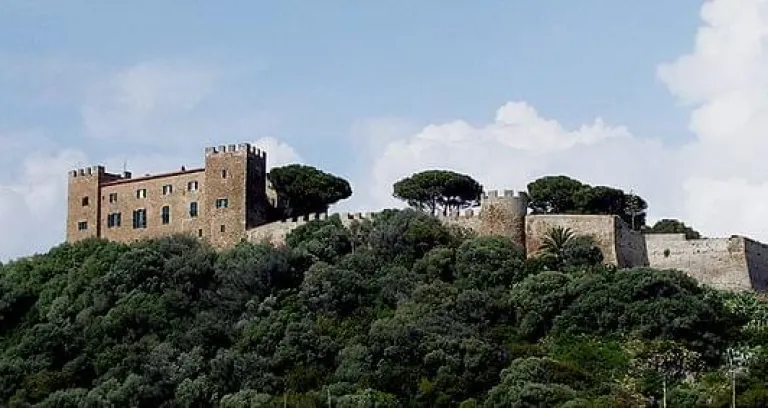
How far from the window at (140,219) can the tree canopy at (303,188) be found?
228 inches

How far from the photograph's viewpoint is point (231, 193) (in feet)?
220

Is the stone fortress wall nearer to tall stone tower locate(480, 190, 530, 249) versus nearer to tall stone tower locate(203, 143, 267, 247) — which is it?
tall stone tower locate(480, 190, 530, 249)

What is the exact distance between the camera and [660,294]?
55219mm

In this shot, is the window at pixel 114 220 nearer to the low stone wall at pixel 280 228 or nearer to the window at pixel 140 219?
the window at pixel 140 219

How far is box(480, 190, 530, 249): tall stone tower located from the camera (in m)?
62.4

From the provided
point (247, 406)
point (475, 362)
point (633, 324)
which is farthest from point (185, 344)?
point (633, 324)

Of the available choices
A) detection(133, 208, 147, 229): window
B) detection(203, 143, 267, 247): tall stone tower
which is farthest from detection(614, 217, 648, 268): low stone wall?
detection(133, 208, 147, 229): window

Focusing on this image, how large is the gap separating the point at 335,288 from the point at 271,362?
5.82m

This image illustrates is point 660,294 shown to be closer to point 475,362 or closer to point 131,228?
point 475,362

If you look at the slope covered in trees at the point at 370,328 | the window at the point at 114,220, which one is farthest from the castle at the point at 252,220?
the slope covered in trees at the point at 370,328

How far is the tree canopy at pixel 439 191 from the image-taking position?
7156 centimetres

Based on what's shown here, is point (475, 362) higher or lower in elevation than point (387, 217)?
lower

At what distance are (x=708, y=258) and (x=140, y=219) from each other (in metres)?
25.1

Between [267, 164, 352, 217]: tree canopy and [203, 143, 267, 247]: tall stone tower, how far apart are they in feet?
4.62
